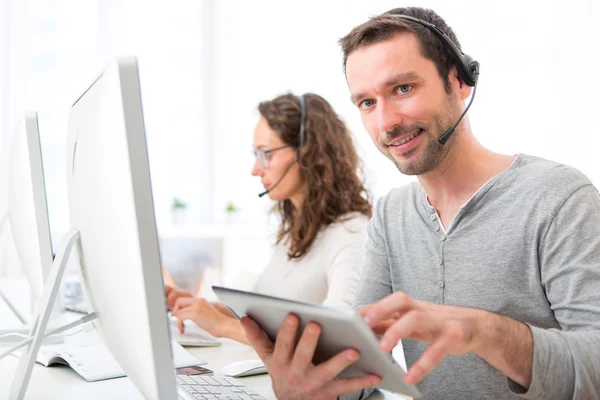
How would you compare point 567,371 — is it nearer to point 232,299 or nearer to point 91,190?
point 232,299

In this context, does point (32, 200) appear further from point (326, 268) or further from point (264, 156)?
point (264, 156)

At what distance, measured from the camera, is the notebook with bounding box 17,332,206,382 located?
3.80 ft

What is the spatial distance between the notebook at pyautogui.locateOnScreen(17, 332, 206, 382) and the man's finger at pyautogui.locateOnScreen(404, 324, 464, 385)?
520 millimetres

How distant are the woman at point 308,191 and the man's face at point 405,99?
69cm

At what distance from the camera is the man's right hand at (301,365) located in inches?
30.5

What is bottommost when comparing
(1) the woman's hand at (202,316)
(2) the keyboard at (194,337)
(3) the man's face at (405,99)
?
(2) the keyboard at (194,337)

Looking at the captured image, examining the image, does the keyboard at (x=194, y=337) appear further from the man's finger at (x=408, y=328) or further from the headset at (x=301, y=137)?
the man's finger at (x=408, y=328)

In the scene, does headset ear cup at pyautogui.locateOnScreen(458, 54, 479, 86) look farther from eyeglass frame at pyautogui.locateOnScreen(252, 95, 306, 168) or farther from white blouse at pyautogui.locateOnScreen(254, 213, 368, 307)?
eyeglass frame at pyautogui.locateOnScreen(252, 95, 306, 168)

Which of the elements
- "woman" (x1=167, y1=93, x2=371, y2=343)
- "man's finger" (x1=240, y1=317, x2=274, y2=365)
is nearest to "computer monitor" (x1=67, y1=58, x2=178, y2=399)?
"man's finger" (x1=240, y1=317, x2=274, y2=365)

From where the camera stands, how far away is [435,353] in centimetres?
73

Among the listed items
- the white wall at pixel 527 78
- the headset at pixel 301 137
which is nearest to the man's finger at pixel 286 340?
the headset at pixel 301 137

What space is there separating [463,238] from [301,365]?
0.49 meters

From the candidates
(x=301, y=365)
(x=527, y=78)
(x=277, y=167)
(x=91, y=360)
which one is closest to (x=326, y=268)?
(x=277, y=167)

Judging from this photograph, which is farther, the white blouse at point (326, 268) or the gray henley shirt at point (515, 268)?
the white blouse at point (326, 268)
